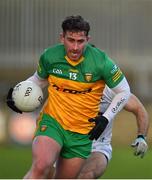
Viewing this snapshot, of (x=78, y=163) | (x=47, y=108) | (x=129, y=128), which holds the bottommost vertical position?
(x=129, y=128)

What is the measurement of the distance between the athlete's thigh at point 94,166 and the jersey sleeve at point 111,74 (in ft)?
3.29

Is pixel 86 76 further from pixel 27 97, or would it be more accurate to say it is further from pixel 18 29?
pixel 18 29

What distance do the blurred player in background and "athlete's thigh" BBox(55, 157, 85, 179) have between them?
39 cm

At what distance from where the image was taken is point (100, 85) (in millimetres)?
7496

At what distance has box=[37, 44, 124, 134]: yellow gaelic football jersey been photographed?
737 cm

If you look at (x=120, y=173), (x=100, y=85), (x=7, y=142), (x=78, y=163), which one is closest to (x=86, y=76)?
(x=100, y=85)

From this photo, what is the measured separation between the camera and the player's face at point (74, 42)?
7246mm

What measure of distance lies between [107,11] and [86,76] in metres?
16.0

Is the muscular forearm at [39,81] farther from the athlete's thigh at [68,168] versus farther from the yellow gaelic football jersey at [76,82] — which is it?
the athlete's thigh at [68,168]

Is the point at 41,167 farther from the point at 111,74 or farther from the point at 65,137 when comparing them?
the point at 111,74

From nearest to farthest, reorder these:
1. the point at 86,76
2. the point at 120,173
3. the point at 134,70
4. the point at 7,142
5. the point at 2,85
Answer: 1. the point at 86,76
2. the point at 120,173
3. the point at 7,142
4. the point at 2,85
5. the point at 134,70

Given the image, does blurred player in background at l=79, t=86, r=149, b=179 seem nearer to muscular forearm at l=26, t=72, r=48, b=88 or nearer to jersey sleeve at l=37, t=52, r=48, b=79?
muscular forearm at l=26, t=72, r=48, b=88

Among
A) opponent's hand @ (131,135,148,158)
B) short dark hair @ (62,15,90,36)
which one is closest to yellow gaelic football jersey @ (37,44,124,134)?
short dark hair @ (62,15,90,36)

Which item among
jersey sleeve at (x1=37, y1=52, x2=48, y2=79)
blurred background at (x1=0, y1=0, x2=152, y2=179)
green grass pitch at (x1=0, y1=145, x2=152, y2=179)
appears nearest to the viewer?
jersey sleeve at (x1=37, y1=52, x2=48, y2=79)
